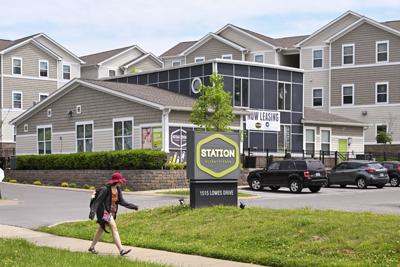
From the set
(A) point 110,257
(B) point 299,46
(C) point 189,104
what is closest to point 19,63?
(B) point 299,46

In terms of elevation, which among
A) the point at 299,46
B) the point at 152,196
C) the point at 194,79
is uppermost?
the point at 299,46

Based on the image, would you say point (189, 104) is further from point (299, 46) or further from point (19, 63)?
point (19, 63)

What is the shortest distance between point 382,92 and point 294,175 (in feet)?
76.7

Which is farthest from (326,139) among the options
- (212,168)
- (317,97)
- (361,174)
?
Result: (212,168)

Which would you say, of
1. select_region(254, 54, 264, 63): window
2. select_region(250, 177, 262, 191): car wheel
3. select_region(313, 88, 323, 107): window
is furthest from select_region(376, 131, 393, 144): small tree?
select_region(250, 177, 262, 191): car wheel

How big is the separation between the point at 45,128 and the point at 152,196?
55.8 feet

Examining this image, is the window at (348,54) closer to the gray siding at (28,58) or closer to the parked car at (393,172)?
the parked car at (393,172)

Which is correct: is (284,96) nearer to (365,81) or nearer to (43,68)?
(365,81)

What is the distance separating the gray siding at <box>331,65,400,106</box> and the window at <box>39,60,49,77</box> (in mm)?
25945

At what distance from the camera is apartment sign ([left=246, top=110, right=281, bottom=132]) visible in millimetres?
41750

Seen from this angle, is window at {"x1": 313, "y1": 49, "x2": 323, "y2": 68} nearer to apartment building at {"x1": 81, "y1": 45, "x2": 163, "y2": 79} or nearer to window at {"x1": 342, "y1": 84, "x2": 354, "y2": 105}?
window at {"x1": 342, "y1": 84, "x2": 354, "y2": 105}

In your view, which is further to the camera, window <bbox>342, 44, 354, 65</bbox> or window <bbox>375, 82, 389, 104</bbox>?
window <bbox>342, 44, 354, 65</bbox>

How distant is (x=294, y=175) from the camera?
32.9 metres

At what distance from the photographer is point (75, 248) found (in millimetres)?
13773
